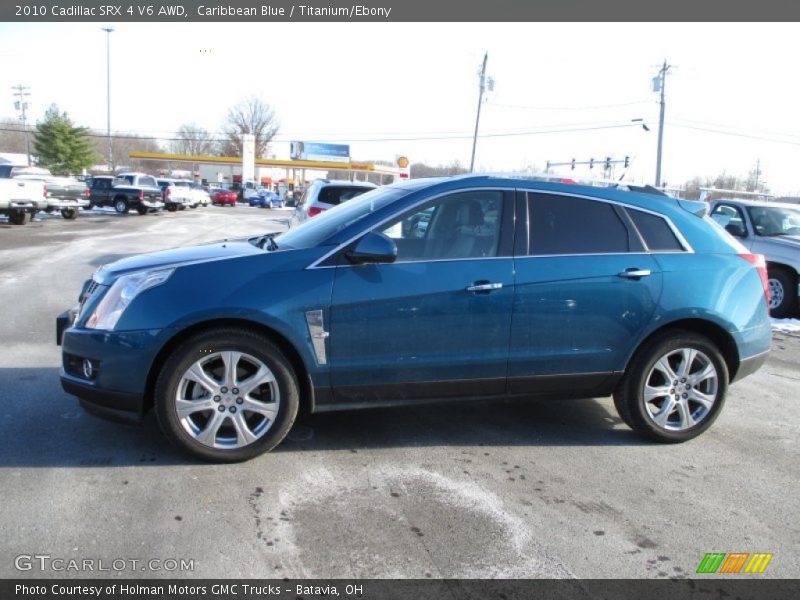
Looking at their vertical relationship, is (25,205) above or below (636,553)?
above

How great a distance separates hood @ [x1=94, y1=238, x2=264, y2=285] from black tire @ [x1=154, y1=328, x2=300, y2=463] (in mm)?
534

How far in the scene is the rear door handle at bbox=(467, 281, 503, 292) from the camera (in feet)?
13.1

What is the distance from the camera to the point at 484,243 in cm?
417

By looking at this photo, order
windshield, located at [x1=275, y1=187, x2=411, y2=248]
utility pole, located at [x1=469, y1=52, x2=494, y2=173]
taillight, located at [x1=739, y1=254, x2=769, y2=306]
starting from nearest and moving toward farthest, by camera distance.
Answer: windshield, located at [x1=275, y1=187, x2=411, y2=248]
taillight, located at [x1=739, y1=254, x2=769, y2=306]
utility pole, located at [x1=469, y1=52, x2=494, y2=173]

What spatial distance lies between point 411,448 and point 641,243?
213 centimetres

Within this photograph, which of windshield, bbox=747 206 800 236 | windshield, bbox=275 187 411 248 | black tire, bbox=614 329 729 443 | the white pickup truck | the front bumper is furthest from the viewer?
the white pickup truck

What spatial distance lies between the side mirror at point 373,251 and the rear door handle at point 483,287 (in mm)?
528

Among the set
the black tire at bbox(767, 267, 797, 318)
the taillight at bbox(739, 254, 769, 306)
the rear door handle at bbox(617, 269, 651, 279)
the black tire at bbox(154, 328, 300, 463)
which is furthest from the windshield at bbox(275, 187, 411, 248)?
the black tire at bbox(767, 267, 797, 318)

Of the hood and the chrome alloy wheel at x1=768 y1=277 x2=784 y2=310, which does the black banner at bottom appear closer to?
the hood

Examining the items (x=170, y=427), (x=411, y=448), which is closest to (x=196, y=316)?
(x=170, y=427)

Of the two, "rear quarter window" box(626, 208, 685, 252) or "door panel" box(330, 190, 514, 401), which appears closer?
"door panel" box(330, 190, 514, 401)

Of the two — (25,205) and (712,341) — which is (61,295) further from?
(25,205)

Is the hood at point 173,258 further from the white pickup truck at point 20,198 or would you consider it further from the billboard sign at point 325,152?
the billboard sign at point 325,152

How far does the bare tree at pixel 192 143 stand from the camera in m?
99.3
